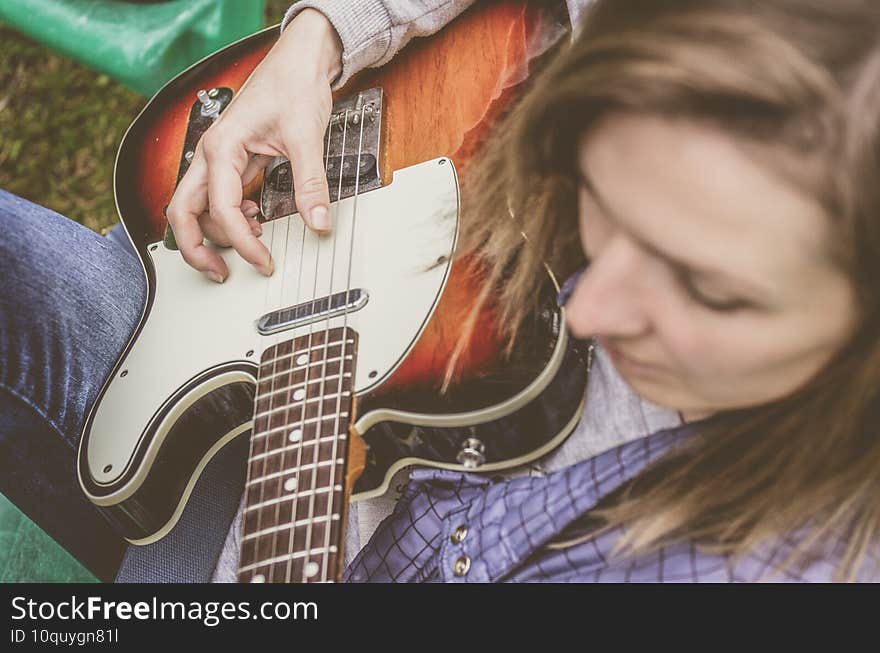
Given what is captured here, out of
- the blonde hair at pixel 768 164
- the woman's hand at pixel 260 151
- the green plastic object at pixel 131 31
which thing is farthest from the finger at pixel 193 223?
the green plastic object at pixel 131 31

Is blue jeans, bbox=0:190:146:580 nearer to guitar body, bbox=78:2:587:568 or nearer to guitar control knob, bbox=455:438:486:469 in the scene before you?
guitar body, bbox=78:2:587:568

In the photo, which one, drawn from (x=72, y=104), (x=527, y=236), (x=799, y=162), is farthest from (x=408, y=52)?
(x=72, y=104)

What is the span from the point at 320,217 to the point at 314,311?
0.08m

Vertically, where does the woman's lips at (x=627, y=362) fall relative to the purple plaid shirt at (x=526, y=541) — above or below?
above

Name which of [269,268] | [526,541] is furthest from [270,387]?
[526,541]

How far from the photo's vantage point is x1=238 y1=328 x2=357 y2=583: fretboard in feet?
1.60

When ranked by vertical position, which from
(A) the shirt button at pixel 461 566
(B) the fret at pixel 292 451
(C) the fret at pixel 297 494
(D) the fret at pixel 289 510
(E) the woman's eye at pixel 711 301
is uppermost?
(E) the woman's eye at pixel 711 301

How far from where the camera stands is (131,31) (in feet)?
3.04

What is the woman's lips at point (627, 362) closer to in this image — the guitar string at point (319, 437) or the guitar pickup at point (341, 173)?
the guitar string at point (319, 437)

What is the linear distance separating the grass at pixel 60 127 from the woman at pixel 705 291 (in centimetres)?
101

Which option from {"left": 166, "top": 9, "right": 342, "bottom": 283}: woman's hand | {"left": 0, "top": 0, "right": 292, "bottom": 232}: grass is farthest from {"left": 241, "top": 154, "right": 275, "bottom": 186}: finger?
{"left": 0, "top": 0, "right": 292, "bottom": 232}: grass

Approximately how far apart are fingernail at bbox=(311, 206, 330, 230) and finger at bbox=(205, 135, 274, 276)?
5 cm

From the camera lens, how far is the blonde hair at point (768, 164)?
0.33 metres

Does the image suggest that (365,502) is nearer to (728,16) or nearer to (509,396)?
(509,396)
